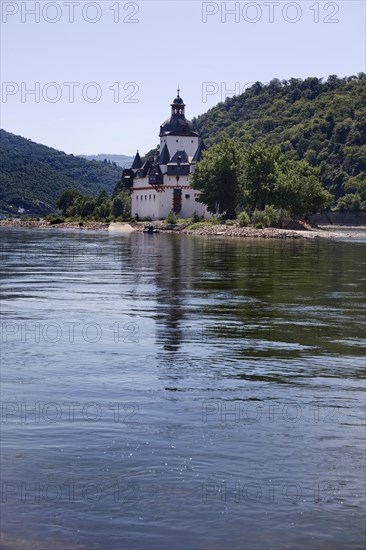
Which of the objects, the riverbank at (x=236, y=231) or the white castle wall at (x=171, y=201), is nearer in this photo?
the riverbank at (x=236, y=231)

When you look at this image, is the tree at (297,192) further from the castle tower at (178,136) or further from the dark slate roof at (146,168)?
the dark slate roof at (146,168)

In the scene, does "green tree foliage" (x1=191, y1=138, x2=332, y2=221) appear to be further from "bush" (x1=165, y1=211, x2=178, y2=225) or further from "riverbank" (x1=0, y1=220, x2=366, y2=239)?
"bush" (x1=165, y1=211, x2=178, y2=225)

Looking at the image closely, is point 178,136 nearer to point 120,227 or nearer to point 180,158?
point 180,158

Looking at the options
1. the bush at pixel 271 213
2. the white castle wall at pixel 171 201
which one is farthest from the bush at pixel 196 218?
the bush at pixel 271 213

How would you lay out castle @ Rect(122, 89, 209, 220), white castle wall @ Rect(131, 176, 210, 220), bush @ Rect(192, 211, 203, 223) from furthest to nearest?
castle @ Rect(122, 89, 209, 220) < white castle wall @ Rect(131, 176, 210, 220) < bush @ Rect(192, 211, 203, 223)

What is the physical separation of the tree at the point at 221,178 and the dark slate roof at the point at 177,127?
96.0ft

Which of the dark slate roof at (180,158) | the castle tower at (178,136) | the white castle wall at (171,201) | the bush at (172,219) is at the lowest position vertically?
the bush at (172,219)

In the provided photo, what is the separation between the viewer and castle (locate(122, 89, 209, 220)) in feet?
576

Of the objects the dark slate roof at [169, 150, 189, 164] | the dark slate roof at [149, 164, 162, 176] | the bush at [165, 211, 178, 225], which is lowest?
the bush at [165, 211, 178, 225]

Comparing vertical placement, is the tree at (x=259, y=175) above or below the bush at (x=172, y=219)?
above

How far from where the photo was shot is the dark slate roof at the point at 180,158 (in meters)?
177

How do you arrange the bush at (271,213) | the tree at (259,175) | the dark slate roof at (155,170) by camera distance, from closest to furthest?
the bush at (271,213) → the tree at (259,175) → the dark slate roof at (155,170)

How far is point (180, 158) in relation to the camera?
177 metres

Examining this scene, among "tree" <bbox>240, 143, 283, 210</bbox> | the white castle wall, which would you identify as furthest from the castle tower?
"tree" <bbox>240, 143, 283, 210</bbox>
